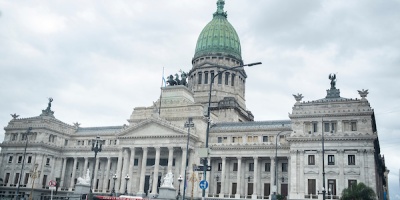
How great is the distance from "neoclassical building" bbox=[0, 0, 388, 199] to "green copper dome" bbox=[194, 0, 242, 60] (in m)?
0.33

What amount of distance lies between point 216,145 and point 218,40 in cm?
4074

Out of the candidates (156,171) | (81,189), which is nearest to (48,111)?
(156,171)

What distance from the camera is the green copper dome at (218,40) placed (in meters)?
110

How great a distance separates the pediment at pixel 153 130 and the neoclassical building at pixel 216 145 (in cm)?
21

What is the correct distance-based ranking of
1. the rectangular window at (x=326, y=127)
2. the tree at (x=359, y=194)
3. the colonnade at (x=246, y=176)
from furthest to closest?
1. the colonnade at (x=246, y=176)
2. the rectangular window at (x=326, y=127)
3. the tree at (x=359, y=194)

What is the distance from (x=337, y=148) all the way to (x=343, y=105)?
7.17 metres

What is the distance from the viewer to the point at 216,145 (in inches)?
3105

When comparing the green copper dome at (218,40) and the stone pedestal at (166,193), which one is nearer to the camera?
the stone pedestal at (166,193)

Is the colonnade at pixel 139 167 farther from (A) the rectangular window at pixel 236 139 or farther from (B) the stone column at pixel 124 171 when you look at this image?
(A) the rectangular window at pixel 236 139

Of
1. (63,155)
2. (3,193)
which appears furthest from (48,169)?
(3,193)

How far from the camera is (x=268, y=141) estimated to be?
76.4 m

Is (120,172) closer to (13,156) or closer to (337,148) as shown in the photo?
(13,156)

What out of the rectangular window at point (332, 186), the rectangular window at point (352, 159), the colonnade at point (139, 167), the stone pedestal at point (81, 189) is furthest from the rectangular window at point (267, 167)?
the stone pedestal at point (81, 189)

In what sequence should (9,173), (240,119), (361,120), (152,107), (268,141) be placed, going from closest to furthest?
(361,120)
(268,141)
(152,107)
(9,173)
(240,119)
